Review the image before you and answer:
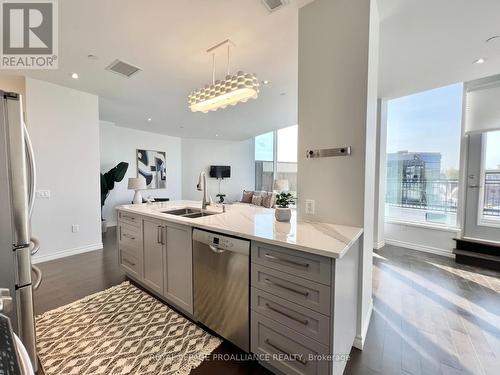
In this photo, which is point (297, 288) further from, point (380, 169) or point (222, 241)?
point (380, 169)

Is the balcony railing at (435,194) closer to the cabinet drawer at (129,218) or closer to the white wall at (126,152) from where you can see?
the cabinet drawer at (129,218)

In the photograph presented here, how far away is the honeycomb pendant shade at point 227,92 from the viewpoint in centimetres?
219

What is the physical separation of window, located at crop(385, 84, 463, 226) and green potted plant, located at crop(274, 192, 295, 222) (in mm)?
3383

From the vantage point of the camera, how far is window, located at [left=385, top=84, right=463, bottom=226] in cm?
379

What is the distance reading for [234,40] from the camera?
2.40m

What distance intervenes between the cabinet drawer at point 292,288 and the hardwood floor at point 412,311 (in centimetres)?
64

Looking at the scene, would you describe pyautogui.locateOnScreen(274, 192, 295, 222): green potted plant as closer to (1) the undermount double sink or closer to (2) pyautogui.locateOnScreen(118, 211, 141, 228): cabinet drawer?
(1) the undermount double sink

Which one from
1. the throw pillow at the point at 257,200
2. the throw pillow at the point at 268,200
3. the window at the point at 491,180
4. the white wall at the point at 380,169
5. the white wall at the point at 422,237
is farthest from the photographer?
the throw pillow at the point at 257,200

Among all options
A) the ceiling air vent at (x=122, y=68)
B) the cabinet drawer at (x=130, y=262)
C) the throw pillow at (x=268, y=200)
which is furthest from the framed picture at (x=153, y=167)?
the cabinet drawer at (x=130, y=262)

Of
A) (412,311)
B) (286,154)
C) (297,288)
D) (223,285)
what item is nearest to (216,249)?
(223,285)

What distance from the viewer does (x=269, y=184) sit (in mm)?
8789

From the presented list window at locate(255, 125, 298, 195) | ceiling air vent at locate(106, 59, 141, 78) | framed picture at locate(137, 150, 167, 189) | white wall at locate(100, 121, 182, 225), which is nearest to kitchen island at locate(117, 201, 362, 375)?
ceiling air vent at locate(106, 59, 141, 78)

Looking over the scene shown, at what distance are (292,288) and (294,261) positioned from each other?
16cm

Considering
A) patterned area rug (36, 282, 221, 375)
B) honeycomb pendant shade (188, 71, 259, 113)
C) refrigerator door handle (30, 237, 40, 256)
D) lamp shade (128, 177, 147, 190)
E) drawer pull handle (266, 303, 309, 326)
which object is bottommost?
patterned area rug (36, 282, 221, 375)
